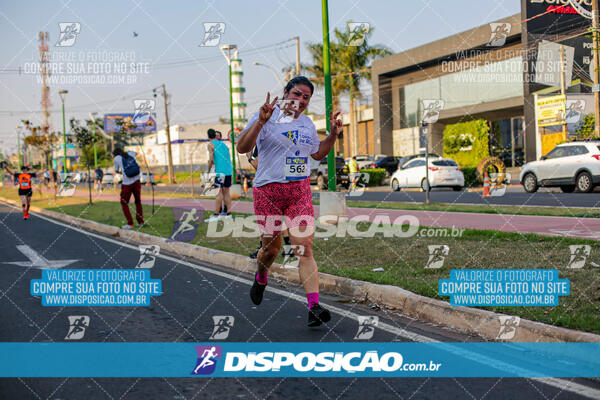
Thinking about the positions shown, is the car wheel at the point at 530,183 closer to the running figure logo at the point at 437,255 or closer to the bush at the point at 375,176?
the bush at the point at 375,176

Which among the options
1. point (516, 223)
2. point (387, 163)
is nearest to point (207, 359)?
point (516, 223)

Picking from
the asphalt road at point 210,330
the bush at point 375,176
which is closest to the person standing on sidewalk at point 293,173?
the asphalt road at point 210,330

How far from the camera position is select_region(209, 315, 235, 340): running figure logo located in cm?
476

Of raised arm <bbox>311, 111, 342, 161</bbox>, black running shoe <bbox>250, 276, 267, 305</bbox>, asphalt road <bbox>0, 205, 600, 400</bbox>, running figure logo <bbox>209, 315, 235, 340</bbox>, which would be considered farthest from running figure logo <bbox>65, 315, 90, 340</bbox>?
Answer: raised arm <bbox>311, 111, 342, 161</bbox>

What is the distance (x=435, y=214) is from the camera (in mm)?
14172

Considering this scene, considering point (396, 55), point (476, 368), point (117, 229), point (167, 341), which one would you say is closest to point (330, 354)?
point (476, 368)

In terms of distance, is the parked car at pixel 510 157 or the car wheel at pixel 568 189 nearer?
the car wheel at pixel 568 189

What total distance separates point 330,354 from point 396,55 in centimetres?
4919

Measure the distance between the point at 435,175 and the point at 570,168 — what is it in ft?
20.7

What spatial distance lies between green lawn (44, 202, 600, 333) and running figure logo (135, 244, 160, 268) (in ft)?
2.35

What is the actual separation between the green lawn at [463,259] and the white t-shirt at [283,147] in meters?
1.73

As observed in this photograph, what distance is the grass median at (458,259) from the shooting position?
4.97 meters

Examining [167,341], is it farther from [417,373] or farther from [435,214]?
[435,214]

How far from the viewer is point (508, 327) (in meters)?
4.64
